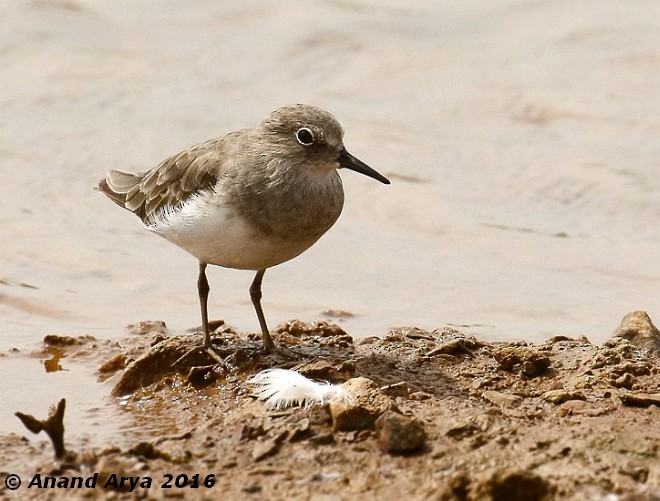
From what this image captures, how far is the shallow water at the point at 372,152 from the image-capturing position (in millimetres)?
9289

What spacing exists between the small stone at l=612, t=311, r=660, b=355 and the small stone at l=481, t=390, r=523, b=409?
124 centimetres

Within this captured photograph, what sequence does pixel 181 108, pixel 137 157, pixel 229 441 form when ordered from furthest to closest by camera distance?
pixel 181 108 < pixel 137 157 < pixel 229 441

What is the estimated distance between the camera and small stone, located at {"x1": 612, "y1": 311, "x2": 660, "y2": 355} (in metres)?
7.13

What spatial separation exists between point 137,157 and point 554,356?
22.3ft

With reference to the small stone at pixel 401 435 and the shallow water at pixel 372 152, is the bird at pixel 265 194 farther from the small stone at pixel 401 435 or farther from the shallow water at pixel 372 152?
the small stone at pixel 401 435

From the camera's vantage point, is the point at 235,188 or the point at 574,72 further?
the point at 574,72

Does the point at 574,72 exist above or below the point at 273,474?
above

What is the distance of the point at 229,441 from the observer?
565 cm

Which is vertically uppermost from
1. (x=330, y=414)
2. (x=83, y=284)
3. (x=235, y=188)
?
(x=235, y=188)

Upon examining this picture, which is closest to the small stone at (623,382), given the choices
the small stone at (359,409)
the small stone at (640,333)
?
the small stone at (640,333)

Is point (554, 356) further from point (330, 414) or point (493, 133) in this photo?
point (493, 133)

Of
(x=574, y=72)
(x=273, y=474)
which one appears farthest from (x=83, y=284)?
(x=574, y=72)

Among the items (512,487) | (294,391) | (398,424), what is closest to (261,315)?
(294,391)

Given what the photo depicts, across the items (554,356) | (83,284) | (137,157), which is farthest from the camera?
(137,157)
